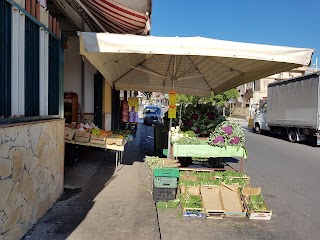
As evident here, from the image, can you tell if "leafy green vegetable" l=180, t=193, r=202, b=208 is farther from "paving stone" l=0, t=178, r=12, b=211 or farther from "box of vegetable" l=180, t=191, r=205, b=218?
"paving stone" l=0, t=178, r=12, b=211

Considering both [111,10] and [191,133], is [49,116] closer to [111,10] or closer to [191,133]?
[191,133]

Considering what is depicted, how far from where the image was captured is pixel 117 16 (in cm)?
816

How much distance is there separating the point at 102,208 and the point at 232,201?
84.1 inches

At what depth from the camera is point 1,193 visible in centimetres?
330

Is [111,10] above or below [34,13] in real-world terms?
above

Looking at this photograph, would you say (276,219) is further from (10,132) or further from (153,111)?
(153,111)

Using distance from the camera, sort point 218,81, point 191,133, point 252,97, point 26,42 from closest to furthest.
Answer: point 26,42 → point 191,133 → point 218,81 → point 252,97

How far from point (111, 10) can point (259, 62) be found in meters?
3.86

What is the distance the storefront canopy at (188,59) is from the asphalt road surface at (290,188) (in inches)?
99.4

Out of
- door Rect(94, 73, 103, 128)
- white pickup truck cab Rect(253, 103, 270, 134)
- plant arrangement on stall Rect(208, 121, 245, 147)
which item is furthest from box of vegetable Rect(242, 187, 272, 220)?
white pickup truck cab Rect(253, 103, 270, 134)

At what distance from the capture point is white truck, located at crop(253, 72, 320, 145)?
15.5 meters

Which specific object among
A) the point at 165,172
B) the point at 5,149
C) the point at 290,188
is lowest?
the point at 290,188

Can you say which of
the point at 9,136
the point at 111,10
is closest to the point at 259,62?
the point at 111,10

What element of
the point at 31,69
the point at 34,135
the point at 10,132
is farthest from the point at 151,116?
the point at 10,132
